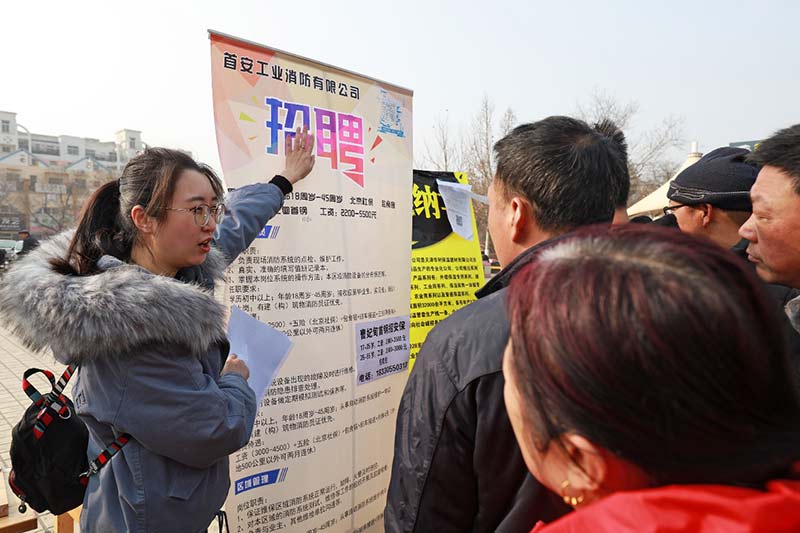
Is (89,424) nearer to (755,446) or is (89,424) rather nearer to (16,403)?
(755,446)

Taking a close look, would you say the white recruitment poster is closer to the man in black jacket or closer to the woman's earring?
the man in black jacket

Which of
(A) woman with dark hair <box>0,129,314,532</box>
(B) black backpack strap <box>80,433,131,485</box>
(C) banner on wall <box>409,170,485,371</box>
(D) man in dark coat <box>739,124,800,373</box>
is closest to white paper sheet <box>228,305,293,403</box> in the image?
(A) woman with dark hair <box>0,129,314,532</box>

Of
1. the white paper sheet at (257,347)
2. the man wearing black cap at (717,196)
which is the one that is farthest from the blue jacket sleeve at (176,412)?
the man wearing black cap at (717,196)

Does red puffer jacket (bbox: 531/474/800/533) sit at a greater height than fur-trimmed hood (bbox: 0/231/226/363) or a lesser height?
lesser

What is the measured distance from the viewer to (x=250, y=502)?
201cm

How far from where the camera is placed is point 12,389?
5.73 meters

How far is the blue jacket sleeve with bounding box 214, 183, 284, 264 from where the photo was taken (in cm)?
185

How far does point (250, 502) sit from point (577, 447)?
1725mm

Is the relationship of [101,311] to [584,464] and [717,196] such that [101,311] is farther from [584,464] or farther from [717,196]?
[717,196]

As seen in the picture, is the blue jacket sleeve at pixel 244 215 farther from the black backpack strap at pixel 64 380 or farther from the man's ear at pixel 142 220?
the black backpack strap at pixel 64 380

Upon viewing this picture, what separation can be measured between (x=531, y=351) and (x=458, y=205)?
2.55m

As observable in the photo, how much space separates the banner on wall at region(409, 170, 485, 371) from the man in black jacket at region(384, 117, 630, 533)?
60.7 inches

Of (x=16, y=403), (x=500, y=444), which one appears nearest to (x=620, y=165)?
(x=500, y=444)

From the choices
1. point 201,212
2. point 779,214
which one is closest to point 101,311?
point 201,212
